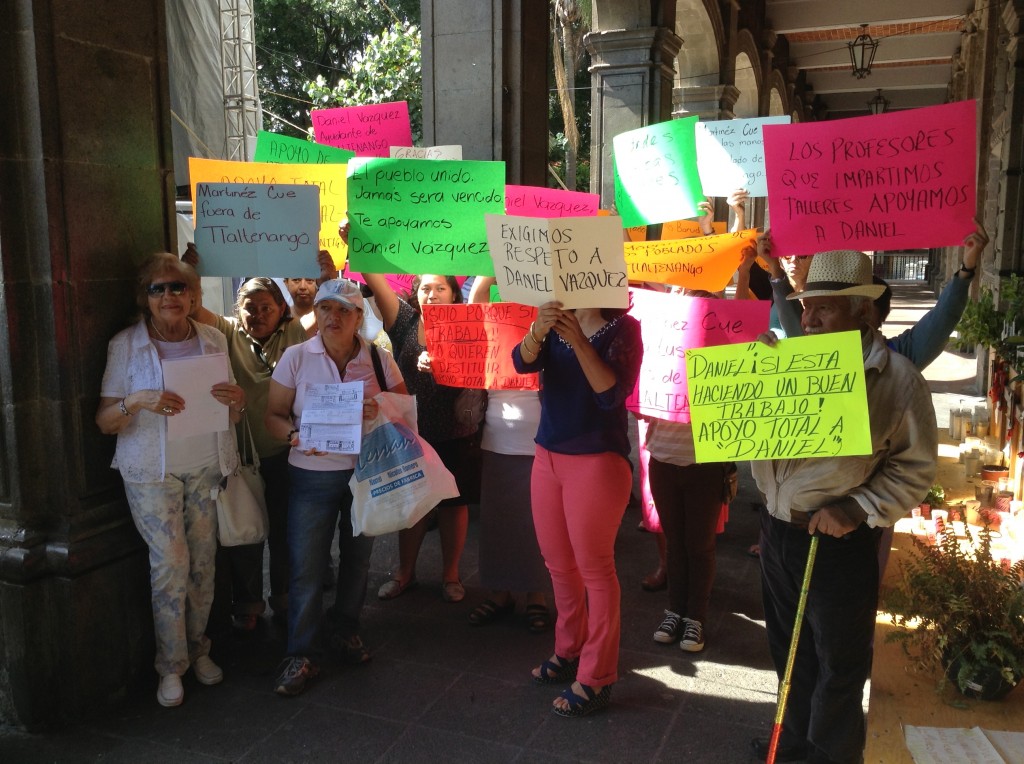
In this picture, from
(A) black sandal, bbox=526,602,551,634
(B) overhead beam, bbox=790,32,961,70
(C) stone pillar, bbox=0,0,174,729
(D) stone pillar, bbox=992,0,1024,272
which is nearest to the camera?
(C) stone pillar, bbox=0,0,174,729

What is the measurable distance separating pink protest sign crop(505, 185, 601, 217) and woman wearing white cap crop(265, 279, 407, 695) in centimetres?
114

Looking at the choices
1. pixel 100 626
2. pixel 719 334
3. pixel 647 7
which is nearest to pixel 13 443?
pixel 100 626

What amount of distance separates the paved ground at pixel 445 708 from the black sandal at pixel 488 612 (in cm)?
5

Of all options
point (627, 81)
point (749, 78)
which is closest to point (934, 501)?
point (627, 81)

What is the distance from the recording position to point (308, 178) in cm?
432

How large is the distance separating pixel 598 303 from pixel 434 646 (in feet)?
6.36

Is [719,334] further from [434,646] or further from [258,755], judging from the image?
[258,755]

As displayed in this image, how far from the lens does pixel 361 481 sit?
3727 mm

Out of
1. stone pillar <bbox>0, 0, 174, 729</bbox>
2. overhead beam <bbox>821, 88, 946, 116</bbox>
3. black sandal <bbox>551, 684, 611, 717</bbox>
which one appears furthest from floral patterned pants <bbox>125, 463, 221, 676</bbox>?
overhead beam <bbox>821, 88, 946, 116</bbox>

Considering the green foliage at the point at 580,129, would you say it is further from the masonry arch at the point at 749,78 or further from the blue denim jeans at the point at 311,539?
the blue denim jeans at the point at 311,539

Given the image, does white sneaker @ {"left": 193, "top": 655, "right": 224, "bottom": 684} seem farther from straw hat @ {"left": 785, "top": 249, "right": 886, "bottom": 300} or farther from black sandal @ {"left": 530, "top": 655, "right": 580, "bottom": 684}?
straw hat @ {"left": 785, "top": 249, "right": 886, "bottom": 300}

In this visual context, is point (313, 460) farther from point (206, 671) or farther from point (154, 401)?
point (206, 671)

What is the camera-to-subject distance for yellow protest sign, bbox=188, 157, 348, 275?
166 inches

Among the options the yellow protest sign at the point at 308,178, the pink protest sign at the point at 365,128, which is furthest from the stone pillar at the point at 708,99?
the yellow protest sign at the point at 308,178
